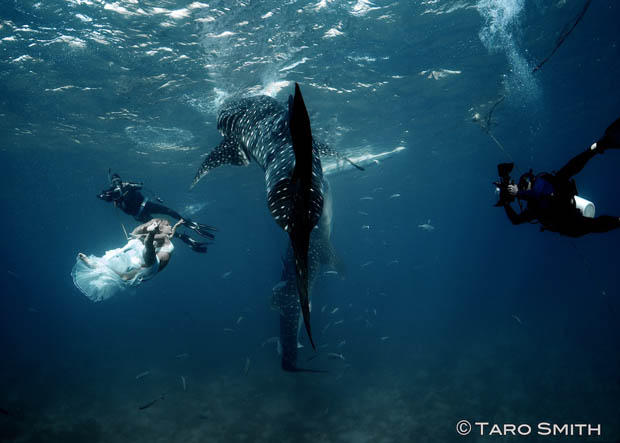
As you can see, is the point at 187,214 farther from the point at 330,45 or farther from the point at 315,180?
the point at 315,180

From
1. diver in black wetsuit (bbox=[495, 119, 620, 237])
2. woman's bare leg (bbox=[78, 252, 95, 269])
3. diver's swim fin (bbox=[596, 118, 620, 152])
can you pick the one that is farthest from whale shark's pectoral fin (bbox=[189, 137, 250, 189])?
diver's swim fin (bbox=[596, 118, 620, 152])

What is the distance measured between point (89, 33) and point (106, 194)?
5939 millimetres

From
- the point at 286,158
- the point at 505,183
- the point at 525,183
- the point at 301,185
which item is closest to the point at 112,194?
the point at 286,158

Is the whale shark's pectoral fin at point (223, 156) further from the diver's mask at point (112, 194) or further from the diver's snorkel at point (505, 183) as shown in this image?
the diver's mask at point (112, 194)

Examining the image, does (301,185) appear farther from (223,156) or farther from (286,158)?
(223,156)

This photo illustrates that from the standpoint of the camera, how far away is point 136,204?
404 inches

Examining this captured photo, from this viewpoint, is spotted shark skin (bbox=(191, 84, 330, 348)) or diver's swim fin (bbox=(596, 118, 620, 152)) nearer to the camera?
spotted shark skin (bbox=(191, 84, 330, 348))

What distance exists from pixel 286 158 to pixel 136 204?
9109 mm

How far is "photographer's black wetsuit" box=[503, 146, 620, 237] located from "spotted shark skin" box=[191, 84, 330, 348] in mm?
2300

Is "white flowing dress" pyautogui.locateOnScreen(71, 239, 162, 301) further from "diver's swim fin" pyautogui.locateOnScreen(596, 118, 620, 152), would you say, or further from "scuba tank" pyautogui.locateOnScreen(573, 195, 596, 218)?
"diver's swim fin" pyautogui.locateOnScreen(596, 118, 620, 152)

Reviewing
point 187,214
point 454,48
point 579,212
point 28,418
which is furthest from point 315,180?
point 187,214

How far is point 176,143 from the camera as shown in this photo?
66.6 ft

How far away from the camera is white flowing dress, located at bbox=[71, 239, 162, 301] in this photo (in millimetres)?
6066

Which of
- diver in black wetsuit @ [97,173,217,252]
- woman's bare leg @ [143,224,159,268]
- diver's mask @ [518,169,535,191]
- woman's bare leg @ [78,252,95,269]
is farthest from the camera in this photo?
diver in black wetsuit @ [97,173,217,252]
